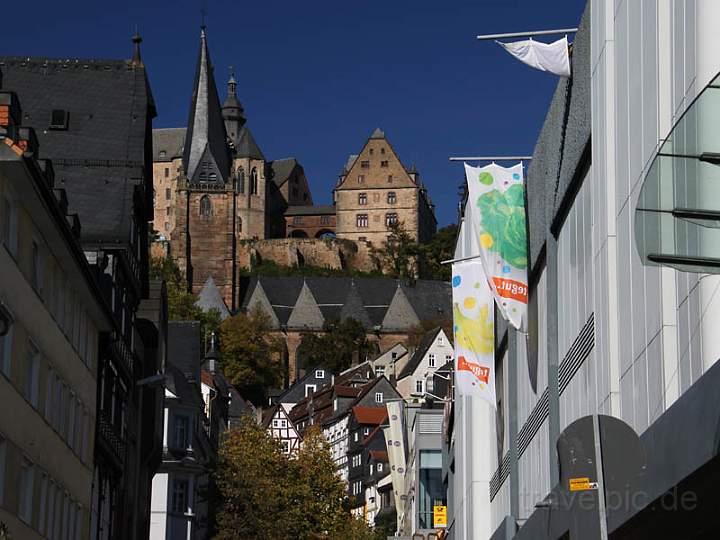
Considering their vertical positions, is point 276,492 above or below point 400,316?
below

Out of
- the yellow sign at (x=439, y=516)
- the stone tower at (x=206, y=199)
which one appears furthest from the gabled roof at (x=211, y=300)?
the yellow sign at (x=439, y=516)

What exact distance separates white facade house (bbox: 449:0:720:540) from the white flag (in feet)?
0.60

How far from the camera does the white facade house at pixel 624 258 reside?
9633mm

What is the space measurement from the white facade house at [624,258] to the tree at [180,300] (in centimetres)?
11065

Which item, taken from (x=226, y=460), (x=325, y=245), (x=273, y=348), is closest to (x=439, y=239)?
(x=325, y=245)

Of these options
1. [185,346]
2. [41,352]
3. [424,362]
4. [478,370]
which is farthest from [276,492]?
[424,362]

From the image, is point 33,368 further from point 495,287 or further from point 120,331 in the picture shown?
point 120,331

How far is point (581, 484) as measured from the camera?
942 centimetres

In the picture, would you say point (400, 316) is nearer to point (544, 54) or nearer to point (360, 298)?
point (360, 298)

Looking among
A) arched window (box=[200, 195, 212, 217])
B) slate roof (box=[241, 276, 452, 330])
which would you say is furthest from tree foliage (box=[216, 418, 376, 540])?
arched window (box=[200, 195, 212, 217])

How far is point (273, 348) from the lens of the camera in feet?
532

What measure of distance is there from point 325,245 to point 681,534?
17570 centimetres

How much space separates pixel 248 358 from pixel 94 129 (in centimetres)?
11564

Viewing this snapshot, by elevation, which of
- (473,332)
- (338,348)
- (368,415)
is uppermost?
(338,348)
